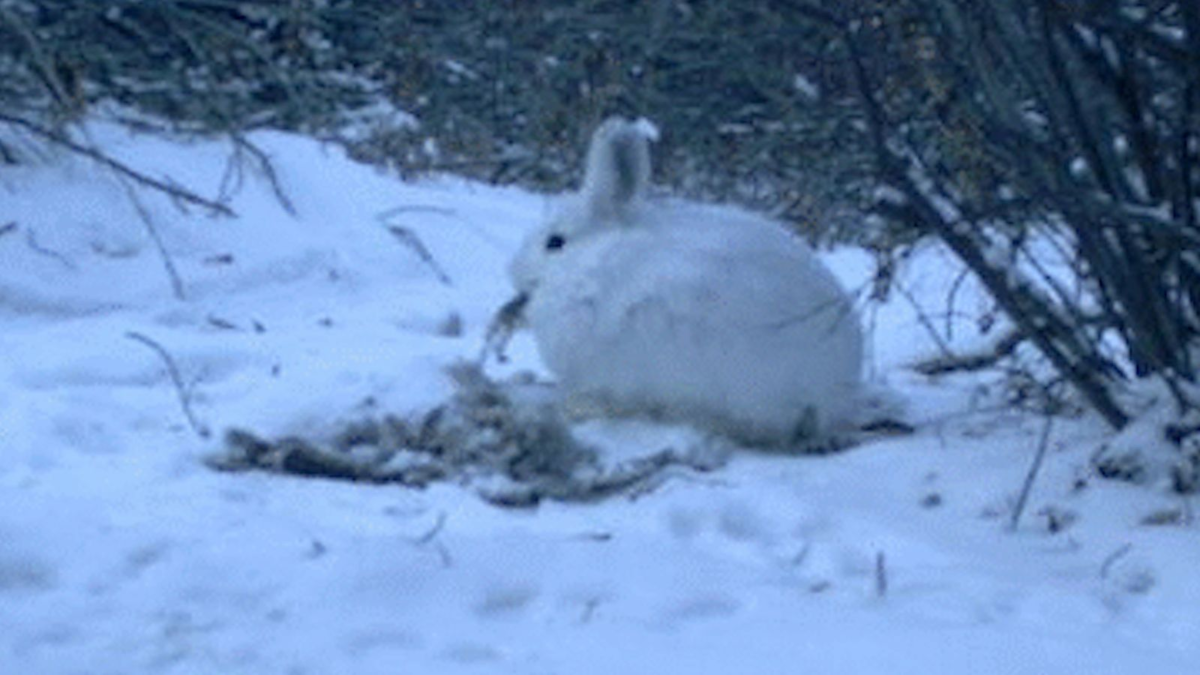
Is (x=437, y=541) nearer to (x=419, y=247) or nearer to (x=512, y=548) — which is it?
(x=512, y=548)

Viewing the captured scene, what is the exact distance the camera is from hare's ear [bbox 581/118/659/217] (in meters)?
5.81

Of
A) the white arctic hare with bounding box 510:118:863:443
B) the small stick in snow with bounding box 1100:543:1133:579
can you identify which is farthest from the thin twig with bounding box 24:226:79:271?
the small stick in snow with bounding box 1100:543:1133:579

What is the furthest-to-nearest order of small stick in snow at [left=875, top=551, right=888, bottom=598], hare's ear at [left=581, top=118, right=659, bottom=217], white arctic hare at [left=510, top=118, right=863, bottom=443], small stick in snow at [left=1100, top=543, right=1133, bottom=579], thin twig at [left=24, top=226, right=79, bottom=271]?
thin twig at [left=24, top=226, right=79, bottom=271] < hare's ear at [left=581, top=118, right=659, bottom=217] < white arctic hare at [left=510, top=118, right=863, bottom=443] < small stick in snow at [left=1100, top=543, right=1133, bottom=579] < small stick in snow at [left=875, top=551, right=888, bottom=598]

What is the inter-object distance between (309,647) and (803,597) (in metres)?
0.93

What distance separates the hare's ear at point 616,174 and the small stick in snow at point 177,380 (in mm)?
1134

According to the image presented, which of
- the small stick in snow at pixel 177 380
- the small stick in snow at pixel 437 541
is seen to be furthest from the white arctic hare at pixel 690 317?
the small stick in snow at pixel 437 541

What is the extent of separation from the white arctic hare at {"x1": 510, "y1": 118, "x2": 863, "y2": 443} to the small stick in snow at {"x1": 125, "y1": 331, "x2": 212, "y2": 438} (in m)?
0.89

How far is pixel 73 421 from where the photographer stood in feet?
17.9

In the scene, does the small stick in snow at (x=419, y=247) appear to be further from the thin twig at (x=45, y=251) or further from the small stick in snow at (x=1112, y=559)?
the small stick in snow at (x=1112, y=559)

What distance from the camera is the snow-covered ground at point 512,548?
3.90m

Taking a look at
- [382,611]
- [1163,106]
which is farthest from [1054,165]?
[382,611]

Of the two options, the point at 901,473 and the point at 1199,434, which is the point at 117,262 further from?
the point at 1199,434

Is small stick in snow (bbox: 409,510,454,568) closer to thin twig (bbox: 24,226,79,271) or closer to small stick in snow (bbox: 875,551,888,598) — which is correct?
small stick in snow (bbox: 875,551,888,598)

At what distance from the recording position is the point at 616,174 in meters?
5.82
